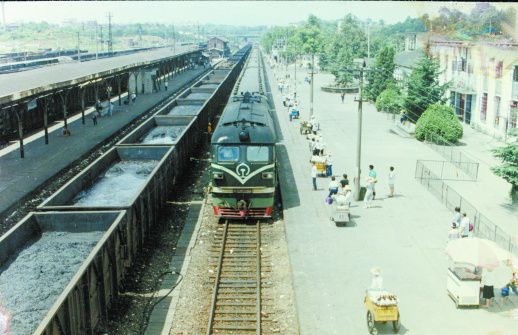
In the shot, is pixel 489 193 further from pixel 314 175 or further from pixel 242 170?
pixel 242 170

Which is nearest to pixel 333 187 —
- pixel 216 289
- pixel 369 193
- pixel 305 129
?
pixel 369 193

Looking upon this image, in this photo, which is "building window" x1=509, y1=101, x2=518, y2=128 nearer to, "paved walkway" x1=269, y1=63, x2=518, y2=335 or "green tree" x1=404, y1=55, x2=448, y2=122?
"green tree" x1=404, y1=55, x2=448, y2=122

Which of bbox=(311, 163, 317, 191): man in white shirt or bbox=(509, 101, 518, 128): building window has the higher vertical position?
bbox=(509, 101, 518, 128): building window

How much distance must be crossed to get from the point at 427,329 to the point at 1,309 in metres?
8.99

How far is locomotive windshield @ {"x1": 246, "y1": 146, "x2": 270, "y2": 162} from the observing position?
1866 centimetres

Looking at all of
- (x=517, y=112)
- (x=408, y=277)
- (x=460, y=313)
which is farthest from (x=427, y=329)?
(x=517, y=112)

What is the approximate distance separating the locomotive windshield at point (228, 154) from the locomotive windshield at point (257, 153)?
420 millimetres

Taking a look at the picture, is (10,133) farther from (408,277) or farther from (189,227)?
(408,277)

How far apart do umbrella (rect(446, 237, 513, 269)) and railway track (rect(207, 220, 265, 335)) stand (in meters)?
5.02

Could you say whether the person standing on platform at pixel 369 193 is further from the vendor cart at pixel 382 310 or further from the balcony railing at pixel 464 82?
the balcony railing at pixel 464 82

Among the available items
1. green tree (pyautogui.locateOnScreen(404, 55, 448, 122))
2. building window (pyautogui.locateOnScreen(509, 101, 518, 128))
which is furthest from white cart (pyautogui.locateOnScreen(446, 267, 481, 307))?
green tree (pyautogui.locateOnScreen(404, 55, 448, 122))

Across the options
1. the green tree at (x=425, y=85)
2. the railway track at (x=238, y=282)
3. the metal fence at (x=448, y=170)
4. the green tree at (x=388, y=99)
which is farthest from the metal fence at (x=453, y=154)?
the railway track at (x=238, y=282)

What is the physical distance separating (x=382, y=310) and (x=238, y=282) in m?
4.38

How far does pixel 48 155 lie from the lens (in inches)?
1214
